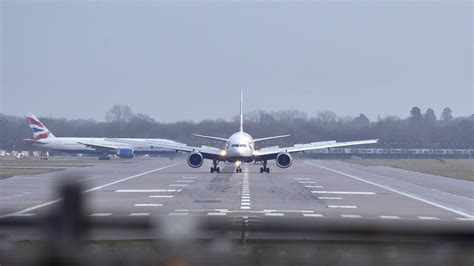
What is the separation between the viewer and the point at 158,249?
167 inches

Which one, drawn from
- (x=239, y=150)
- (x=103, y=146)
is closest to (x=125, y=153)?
(x=103, y=146)

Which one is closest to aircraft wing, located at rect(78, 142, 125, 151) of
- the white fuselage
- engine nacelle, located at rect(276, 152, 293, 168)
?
the white fuselage

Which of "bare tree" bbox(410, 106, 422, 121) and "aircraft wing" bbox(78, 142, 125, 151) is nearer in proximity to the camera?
"aircraft wing" bbox(78, 142, 125, 151)

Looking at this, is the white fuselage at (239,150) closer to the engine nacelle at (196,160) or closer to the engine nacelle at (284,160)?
the engine nacelle at (196,160)

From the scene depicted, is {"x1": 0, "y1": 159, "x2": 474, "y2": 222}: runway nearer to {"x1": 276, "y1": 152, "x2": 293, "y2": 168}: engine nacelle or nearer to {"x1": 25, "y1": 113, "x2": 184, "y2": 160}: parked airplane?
{"x1": 276, "y1": 152, "x2": 293, "y2": 168}: engine nacelle

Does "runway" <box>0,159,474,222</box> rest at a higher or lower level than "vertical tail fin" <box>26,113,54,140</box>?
lower

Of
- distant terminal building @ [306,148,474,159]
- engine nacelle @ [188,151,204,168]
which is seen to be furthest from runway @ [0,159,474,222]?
distant terminal building @ [306,148,474,159]

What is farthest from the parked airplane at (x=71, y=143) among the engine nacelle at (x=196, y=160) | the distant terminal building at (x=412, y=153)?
the engine nacelle at (x=196, y=160)

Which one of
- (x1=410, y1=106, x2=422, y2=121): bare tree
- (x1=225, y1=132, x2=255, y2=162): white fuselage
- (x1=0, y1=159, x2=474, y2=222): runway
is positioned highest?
(x1=410, y1=106, x2=422, y2=121): bare tree

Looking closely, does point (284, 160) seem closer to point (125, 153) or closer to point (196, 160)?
point (196, 160)

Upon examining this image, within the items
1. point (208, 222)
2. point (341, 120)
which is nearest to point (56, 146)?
point (341, 120)

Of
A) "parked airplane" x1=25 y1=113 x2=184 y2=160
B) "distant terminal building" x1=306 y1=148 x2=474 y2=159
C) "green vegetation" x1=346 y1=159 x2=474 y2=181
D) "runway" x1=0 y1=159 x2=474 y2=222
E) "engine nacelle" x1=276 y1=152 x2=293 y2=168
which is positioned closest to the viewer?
"runway" x1=0 y1=159 x2=474 y2=222

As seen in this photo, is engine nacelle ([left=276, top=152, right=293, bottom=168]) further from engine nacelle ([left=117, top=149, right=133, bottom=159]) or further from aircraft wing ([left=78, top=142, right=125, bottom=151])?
engine nacelle ([left=117, top=149, right=133, bottom=159])

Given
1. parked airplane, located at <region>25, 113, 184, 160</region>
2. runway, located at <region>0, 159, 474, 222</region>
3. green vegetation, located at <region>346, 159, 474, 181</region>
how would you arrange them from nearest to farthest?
1. runway, located at <region>0, 159, 474, 222</region>
2. green vegetation, located at <region>346, 159, 474, 181</region>
3. parked airplane, located at <region>25, 113, 184, 160</region>
